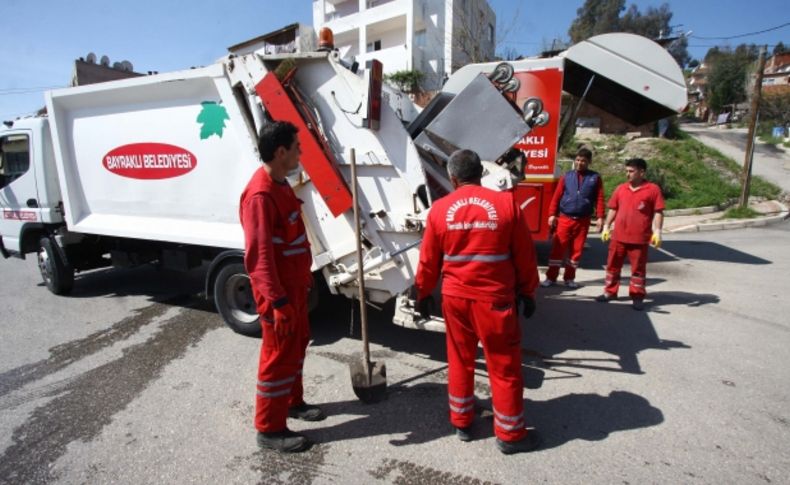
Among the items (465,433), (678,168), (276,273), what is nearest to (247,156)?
(276,273)

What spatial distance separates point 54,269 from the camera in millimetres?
5168

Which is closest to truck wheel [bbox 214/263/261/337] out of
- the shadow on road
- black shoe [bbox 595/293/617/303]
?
the shadow on road

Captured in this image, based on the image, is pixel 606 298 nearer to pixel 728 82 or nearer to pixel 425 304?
pixel 425 304

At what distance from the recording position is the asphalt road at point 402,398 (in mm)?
2213

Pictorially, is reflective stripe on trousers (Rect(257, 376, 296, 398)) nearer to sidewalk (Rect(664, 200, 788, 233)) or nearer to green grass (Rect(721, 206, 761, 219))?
sidewalk (Rect(664, 200, 788, 233))

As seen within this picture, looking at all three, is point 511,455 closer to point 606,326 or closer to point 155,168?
point 606,326

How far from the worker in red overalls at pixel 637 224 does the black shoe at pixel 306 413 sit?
11.7 ft

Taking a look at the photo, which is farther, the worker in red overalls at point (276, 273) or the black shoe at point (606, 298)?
the black shoe at point (606, 298)

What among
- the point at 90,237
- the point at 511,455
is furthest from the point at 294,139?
the point at 90,237

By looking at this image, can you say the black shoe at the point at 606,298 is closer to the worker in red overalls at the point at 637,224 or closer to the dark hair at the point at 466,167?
the worker in red overalls at the point at 637,224

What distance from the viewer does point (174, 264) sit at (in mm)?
4547

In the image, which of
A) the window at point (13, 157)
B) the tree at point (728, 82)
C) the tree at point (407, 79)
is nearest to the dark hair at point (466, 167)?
the window at point (13, 157)

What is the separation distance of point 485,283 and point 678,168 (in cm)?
1407

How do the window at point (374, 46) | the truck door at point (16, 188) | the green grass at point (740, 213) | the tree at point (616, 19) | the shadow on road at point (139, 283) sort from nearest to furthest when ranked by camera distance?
the truck door at point (16, 188) < the shadow on road at point (139, 283) < the green grass at point (740, 213) < the window at point (374, 46) < the tree at point (616, 19)
